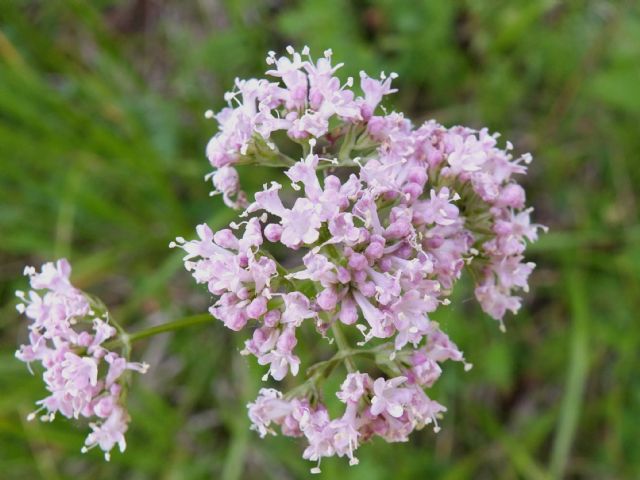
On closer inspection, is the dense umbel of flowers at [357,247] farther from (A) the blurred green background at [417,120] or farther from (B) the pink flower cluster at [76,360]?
(A) the blurred green background at [417,120]

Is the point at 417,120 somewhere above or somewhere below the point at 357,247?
above

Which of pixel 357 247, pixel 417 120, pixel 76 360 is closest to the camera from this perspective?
pixel 357 247

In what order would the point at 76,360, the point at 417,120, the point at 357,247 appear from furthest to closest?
the point at 417,120 < the point at 76,360 < the point at 357,247

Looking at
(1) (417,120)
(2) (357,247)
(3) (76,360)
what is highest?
(1) (417,120)

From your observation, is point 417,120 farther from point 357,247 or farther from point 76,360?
point 76,360

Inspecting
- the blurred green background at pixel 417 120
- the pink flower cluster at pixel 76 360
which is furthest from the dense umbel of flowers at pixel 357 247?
the blurred green background at pixel 417 120

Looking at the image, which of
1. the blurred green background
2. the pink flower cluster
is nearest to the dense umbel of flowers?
the pink flower cluster

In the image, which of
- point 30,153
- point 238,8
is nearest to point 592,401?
point 238,8

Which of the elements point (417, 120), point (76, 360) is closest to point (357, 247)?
point (76, 360)
